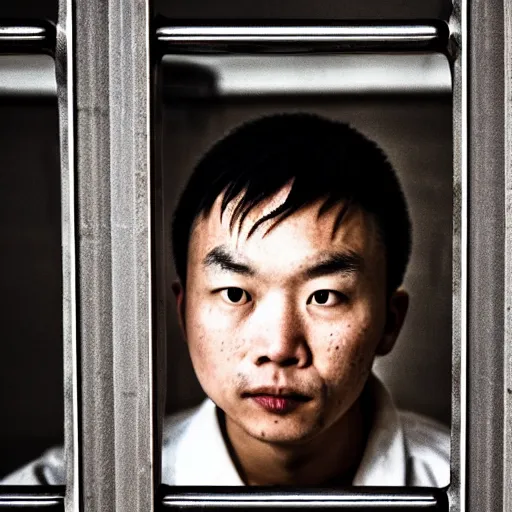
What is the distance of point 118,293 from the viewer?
1175 millimetres

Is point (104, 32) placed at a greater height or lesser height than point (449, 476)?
greater

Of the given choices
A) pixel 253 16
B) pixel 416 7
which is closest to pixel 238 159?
pixel 253 16

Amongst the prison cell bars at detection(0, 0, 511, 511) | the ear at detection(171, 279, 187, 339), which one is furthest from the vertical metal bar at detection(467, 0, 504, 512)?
the ear at detection(171, 279, 187, 339)

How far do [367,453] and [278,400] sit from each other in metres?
0.19

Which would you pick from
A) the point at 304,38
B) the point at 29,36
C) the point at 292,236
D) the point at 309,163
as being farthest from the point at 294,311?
the point at 29,36

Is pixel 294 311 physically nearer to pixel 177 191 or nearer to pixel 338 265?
pixel 338 265

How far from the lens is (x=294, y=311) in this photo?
1175 mm

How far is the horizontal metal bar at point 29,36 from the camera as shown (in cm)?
118

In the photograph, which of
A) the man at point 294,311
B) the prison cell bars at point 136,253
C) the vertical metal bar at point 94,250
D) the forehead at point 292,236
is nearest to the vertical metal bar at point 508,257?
the prison cell bars at point 136,253

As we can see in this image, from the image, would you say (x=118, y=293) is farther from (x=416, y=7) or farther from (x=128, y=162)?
(x=416, y=7)

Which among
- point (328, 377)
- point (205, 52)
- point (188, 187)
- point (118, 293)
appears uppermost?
point (205, 52)

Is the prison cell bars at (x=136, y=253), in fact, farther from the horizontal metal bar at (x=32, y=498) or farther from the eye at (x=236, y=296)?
the eye at (x=236, y=296)

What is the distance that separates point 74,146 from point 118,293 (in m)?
0.27

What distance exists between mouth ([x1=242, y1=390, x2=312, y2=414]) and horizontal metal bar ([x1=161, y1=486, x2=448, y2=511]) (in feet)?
0.50
